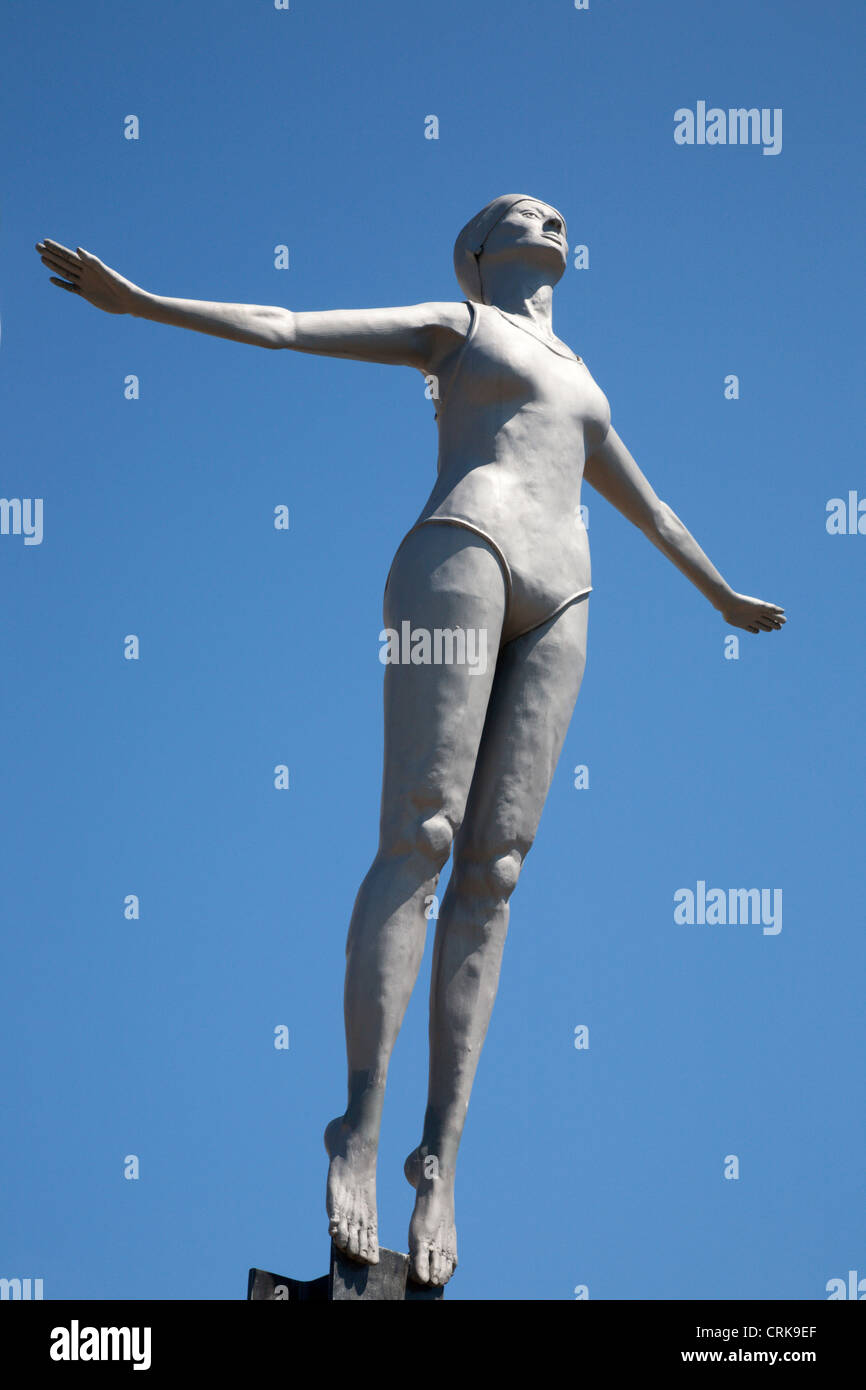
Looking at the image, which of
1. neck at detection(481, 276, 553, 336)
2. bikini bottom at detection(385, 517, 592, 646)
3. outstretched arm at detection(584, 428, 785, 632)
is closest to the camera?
bikini bottom at detection(385, 517, 592, 646)

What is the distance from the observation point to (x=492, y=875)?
333 inches

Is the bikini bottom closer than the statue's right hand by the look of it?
No

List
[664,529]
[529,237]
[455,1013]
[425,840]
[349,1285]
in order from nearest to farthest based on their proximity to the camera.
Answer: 1. [349,1285]
2. [425,840]
3. [455,1013]
4. [529,237]
5. [664,529]

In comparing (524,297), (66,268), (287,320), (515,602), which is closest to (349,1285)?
(515,602)

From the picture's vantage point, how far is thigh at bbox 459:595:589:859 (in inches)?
336

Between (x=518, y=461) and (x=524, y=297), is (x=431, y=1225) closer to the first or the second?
(x=518, y=461)

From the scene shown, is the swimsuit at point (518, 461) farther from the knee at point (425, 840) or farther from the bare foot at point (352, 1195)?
the bare foot at point (352, 1195)

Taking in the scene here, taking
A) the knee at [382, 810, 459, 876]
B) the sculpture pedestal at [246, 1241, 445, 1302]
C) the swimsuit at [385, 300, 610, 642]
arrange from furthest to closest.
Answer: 1. the swimsuit at [385, 300, 610, 642]
2. the knee at [382, 810, 459, 876]
3. the sculpture pedestal at [246, 1241, 445, 1302]

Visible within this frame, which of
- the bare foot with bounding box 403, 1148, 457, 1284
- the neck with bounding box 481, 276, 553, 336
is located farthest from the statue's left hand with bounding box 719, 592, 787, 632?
the bare foot with bounding box 403, 1148, 457, 1284

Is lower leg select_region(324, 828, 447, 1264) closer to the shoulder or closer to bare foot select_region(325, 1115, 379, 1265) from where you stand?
bare foot select_region(325, 1115, 379, 1265)

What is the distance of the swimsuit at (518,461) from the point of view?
855cm

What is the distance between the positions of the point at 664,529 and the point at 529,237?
5.46 ft
